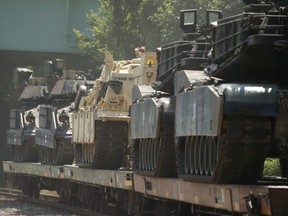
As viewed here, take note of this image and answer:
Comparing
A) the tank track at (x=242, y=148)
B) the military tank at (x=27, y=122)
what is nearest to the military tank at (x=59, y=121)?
the military tank at (x=27, y=122)

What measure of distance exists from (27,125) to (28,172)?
232cm

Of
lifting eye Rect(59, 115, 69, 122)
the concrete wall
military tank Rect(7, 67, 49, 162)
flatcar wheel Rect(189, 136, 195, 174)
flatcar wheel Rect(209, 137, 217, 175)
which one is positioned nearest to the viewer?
flatcar wheel Rect(209, 137, 217, 175)

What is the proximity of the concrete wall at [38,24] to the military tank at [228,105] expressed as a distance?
30745 millimetres

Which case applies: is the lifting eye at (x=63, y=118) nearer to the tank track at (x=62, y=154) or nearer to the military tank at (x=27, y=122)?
the tank track at (x=62, y=154)

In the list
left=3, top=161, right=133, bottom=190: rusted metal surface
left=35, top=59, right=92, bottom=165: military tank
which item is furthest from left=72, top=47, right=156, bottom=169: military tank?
left=35, top=59, right=92, bottom=165: military tank

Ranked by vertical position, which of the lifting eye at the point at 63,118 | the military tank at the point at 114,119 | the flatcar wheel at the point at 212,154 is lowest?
the lifting eye at the point at 63,118

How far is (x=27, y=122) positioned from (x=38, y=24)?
12.7 m

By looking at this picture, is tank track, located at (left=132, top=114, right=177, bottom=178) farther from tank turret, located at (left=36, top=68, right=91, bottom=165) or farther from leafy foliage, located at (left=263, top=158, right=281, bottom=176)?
tank turret, located at (left=36, top=68, right=91, bottom=165)

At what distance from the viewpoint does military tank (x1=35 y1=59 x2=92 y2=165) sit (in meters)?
32.3

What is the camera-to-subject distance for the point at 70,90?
1363 inches

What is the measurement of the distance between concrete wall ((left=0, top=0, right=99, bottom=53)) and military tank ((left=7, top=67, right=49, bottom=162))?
914 cm

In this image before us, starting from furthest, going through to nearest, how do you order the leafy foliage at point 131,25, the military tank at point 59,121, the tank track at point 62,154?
1. the leafy foliage at point 131,25
2. the military tank at point 59,121
3. the tank track at point 62,154

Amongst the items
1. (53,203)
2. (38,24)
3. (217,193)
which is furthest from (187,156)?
(38,24)

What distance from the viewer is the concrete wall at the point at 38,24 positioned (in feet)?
160
